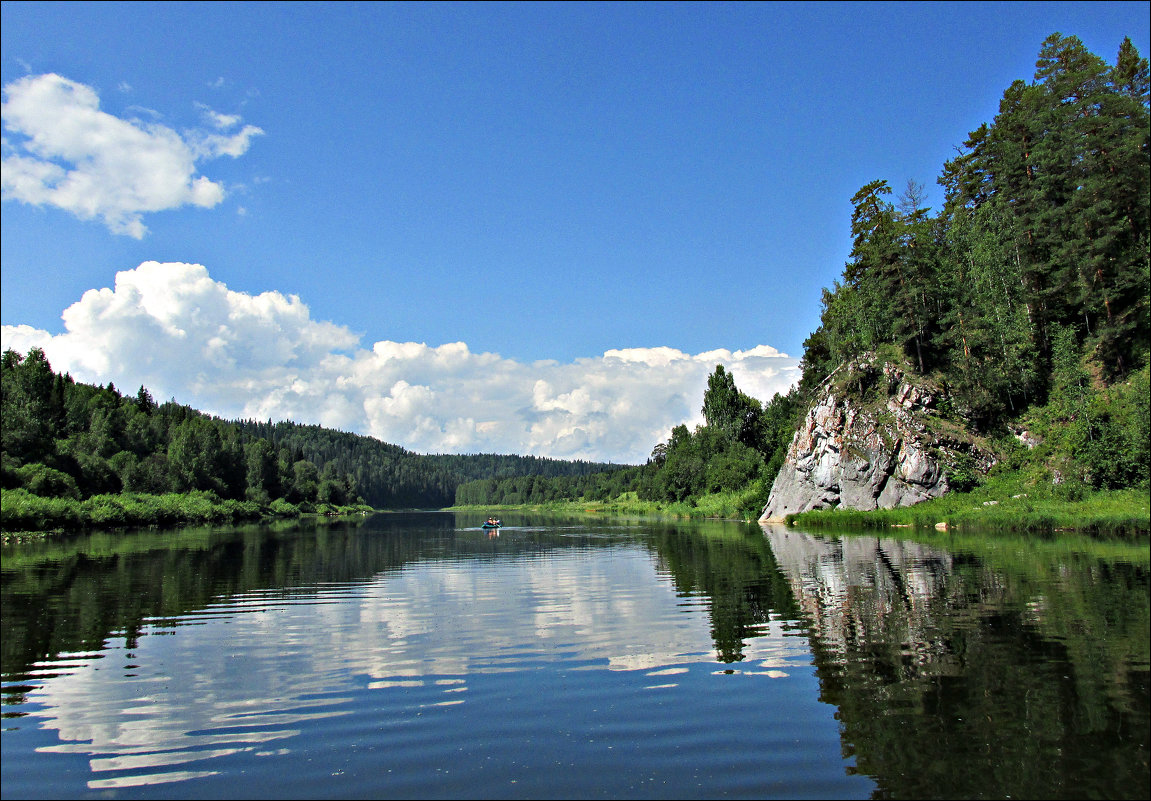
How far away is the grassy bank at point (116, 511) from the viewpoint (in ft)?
248

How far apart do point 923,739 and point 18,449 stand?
125514 millimetres

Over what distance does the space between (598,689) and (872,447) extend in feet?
223

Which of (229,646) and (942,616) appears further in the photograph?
(942,616)

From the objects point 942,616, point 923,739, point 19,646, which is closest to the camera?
point 923,739

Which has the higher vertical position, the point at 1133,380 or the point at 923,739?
the point at 1133,380

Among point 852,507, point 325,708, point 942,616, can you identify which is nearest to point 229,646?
point 325,708

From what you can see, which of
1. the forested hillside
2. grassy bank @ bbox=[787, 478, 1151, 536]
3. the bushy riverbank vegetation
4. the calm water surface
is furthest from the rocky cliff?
the forested hillside

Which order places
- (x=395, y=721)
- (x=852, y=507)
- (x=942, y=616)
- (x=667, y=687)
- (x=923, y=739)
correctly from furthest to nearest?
(x=852, y=507)
(x=942, y=616)
(x=667, y=687)
(x=395, y=721)
(x=923, y=739)

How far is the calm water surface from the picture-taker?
386 inches

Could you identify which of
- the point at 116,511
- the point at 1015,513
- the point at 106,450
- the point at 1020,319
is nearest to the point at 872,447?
the point at 1020,319

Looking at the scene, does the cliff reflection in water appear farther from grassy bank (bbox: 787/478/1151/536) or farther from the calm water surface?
grassy bank (bbox: 787/478/1151/536)

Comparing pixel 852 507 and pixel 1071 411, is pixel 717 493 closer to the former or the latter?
pixel 852 507

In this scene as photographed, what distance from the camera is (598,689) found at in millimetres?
14484

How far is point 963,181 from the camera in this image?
299 ft
